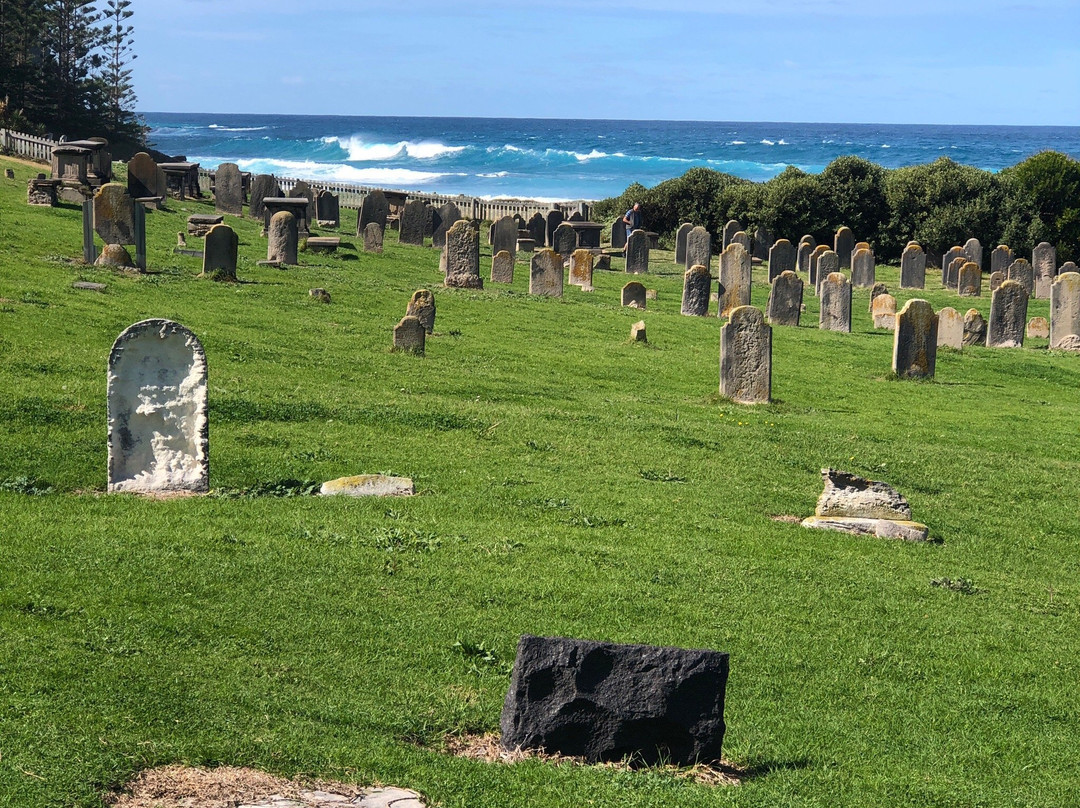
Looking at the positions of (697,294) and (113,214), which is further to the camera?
(697,294)

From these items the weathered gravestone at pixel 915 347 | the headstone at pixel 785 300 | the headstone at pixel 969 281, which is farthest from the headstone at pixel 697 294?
the headstone at pixel 969 281

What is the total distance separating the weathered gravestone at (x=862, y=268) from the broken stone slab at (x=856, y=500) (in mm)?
24691

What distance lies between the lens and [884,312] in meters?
29.0

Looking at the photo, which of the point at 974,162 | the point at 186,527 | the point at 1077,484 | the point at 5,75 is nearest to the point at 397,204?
the point at 5,75

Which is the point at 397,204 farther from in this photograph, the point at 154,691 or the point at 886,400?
the point at 154,691

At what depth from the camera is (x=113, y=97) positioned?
71625 millimetres

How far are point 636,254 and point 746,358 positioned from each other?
19.1 metres

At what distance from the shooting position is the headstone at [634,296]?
28.0 meters

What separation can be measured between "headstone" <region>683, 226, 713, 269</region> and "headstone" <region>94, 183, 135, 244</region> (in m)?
16.8

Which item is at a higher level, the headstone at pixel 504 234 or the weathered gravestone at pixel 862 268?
the headstone at pixel 504 234

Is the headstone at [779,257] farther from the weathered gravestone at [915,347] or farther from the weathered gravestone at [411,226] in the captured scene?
the weathered gravestone at [915,347]

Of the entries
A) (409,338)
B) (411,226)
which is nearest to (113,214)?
(409,338)

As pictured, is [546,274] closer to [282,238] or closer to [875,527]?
[282,238]

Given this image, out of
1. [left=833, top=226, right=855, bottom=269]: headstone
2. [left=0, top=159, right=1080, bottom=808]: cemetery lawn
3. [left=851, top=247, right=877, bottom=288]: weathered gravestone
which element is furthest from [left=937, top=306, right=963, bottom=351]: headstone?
[left=833, top=226, right=855, bottom=269]: headstone
